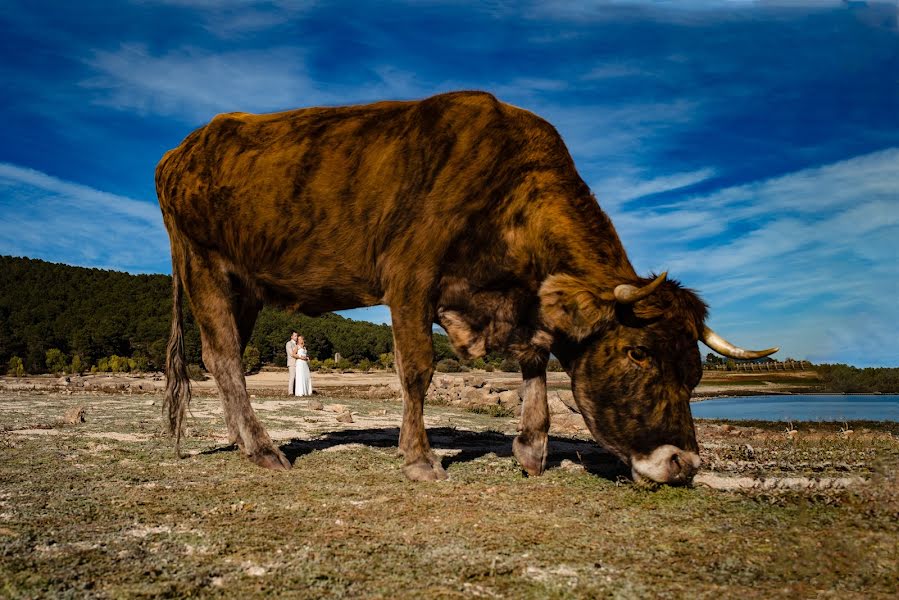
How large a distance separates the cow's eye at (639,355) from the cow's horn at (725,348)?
474mm

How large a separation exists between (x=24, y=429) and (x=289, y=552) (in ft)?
22.3

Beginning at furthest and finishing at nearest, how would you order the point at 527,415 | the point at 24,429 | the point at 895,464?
the point at 24,429
the point at 527,415
the point at 895,464

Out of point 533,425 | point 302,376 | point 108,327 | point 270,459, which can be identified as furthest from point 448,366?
point 533,425

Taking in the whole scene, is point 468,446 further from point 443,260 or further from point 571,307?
point 571,307

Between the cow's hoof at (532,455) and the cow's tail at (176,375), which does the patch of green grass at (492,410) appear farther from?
the cow's hoof at (532,455)

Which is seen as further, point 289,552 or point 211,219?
point 211,219

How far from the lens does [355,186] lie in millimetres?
5477

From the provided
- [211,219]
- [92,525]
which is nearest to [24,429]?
[211,219]

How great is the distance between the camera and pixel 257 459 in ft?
18.5

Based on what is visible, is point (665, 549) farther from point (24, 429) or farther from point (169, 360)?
point (24, 429)

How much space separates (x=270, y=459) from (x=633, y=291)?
→ 131 inches

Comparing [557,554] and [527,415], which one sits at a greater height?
[527,415]

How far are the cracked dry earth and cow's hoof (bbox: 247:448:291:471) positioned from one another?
0.34ft

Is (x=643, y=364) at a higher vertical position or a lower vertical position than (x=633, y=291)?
lower
